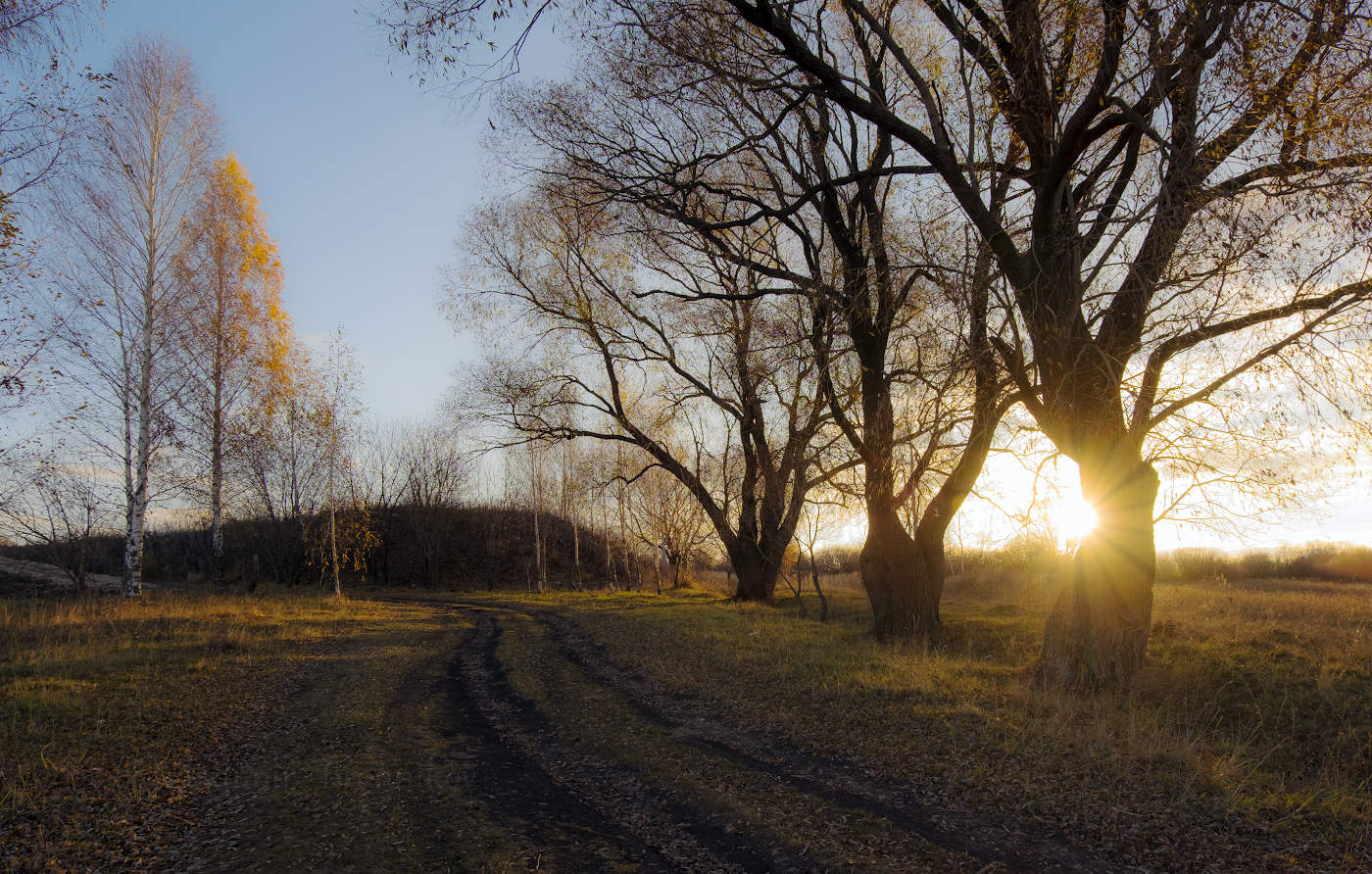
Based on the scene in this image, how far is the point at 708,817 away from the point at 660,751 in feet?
5.92

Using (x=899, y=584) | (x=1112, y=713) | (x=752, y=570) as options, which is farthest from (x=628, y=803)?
(x=752, y=570)

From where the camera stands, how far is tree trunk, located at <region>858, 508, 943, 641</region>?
14250 mm

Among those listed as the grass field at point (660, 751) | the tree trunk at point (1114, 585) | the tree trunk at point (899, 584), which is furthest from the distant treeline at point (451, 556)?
the tree trunk at point (1114, 585)

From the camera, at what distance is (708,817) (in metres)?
5.66

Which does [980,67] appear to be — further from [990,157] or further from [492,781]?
[492,781]

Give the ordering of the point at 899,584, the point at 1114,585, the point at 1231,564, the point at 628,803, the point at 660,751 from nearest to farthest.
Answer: the point at 628,803 < the point at 660,751 < the point at 1114,585 < the point at 899,584 < the point at 1231,564

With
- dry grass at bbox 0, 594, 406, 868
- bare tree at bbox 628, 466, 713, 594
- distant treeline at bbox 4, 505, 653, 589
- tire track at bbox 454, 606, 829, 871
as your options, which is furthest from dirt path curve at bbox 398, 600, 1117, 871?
distant treeline at bbox 4, 505, 653, 589

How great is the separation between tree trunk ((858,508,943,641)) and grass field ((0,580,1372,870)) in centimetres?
94

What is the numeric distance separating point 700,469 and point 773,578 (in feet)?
15.5

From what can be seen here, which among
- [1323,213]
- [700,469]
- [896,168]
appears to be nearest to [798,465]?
[700,469]

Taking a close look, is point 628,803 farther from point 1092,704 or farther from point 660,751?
point 1092,704

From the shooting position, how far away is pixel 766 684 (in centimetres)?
997

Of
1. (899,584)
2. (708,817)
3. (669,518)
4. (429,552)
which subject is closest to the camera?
(708,817)

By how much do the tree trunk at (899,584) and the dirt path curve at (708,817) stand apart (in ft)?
19.4
